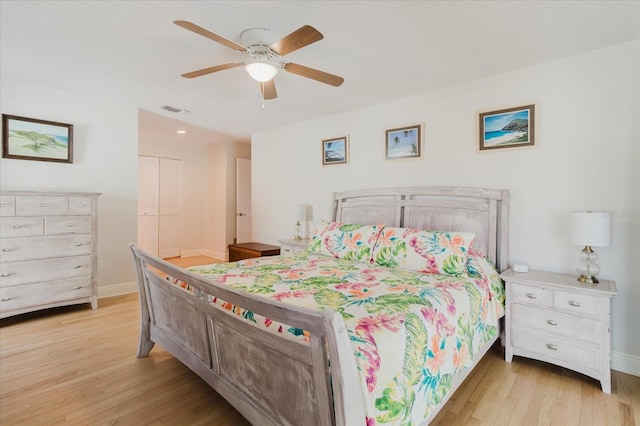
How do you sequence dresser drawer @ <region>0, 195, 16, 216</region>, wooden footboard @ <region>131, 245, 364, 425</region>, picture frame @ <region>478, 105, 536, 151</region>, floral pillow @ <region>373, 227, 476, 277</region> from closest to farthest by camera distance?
wooden footboard @ <region>131, 245, 364, 425</region> < floral pillow @ <region>373, 227, 476, 277</region> < picture frame @ <region>478, 105, 536, 151</region> < dresser drawer @ <region>0, 195, 16, 216</region>

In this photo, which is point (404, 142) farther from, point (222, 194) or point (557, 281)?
point (222, 194)

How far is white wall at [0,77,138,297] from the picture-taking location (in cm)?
336

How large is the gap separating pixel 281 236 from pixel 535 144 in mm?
3512

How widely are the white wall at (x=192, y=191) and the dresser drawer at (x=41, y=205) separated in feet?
10.8

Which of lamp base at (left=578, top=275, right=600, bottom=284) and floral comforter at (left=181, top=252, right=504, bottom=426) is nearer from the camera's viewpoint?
floral comforter at (left=181, top=252, right=504, bottom=426)

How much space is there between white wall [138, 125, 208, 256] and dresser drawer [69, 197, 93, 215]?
3157 millimetres

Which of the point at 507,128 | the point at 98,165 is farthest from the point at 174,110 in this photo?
the point at 507,128

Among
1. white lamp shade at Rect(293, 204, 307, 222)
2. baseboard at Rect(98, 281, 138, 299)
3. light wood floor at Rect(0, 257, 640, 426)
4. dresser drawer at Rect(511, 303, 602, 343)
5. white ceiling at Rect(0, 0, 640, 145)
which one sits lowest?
light wood floor at Rect(0, 257, 640, 426)

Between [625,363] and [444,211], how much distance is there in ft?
5.56

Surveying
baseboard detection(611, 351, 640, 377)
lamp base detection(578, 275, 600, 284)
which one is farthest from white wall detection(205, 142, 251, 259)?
baseboard detection(611, 351, 640, 377)

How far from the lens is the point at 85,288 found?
3438 mm

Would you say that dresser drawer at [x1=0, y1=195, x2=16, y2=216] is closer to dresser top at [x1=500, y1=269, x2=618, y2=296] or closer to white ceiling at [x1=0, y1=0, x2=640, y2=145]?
white ceiling at [x1=0, y1=0, x2=640, y2=145]

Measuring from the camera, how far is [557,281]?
2.28 meters

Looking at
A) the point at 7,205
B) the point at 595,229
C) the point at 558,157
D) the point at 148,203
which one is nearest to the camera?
the point at 595,229
